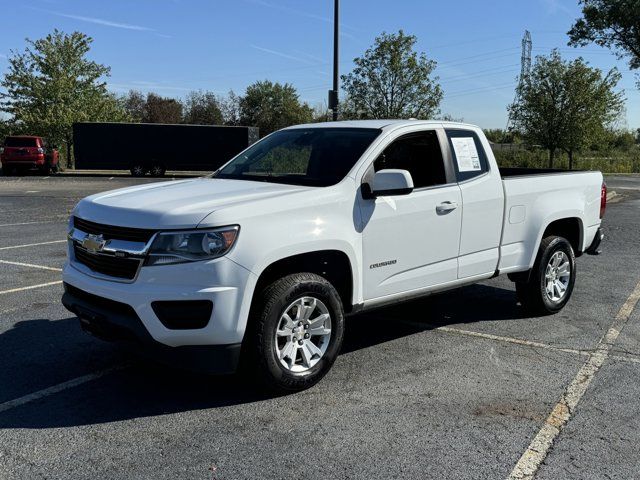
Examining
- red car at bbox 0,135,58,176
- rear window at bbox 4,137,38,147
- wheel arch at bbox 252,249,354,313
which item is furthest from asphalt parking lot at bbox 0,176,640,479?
rear window at bbox 4,137,38,147

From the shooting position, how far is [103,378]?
4.39 meters

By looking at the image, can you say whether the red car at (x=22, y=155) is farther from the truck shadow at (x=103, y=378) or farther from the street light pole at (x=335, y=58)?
the truck shadow at (x=103, y=378)

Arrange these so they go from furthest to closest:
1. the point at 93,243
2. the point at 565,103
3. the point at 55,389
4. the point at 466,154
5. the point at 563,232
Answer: the point at 565,103 < the point at 563,232 < the point at 466,154 < the point at 55,389 < the point at 93,243

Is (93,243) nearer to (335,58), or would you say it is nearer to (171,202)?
(171,202)

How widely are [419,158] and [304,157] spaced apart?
37.3 inches

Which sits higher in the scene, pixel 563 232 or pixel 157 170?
pixel 563 232

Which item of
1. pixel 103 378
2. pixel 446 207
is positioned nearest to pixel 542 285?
pixel 446 207

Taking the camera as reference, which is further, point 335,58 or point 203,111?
point 203,111

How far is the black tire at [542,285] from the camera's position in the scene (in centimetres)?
596

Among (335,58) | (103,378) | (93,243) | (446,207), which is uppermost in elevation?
(335,58)

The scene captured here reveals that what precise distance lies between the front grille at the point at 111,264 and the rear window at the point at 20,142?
29722mm

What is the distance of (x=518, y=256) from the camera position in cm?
575

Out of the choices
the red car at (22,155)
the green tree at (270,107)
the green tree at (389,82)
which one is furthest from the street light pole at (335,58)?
the green tree at (270,107)

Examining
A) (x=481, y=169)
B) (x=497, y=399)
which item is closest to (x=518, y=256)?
(x=481, y=169)
